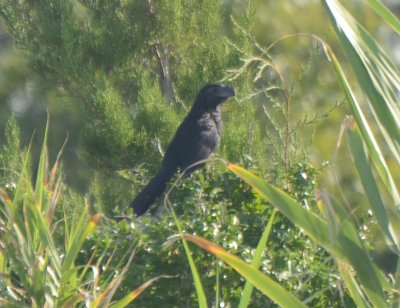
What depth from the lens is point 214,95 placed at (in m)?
7.98

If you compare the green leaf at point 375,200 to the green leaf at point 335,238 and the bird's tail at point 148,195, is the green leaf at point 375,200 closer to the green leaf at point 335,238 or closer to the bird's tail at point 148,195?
the green leaf at point 335,238

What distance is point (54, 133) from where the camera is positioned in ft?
47.9

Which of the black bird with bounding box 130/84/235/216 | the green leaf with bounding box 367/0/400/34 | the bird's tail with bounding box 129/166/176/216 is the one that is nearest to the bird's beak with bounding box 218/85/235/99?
the black bird with bounding box 130/84/235/216

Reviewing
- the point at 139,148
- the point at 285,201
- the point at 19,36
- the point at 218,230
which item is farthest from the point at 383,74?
the point at 19,36

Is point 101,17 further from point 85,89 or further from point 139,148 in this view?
point 139,148

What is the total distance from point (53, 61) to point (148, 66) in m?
0.96

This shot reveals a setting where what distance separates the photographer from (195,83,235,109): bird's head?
796cm

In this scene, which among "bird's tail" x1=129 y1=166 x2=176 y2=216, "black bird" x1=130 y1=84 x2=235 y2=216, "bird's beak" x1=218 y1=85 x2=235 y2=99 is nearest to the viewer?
"bird's tail" x1=129 y1=166 x2=176 y2=216

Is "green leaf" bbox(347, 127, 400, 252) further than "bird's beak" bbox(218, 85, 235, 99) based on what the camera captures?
No

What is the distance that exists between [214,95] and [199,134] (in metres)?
0.41

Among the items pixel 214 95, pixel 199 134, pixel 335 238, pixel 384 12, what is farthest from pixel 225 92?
pixel 335 238

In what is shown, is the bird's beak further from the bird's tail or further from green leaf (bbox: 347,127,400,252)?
green leaf (bbox: 347,127,400,252)

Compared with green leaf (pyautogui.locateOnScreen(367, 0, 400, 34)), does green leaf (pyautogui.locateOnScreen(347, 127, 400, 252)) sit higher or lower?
lower

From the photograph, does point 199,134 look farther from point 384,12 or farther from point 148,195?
point 384,12
